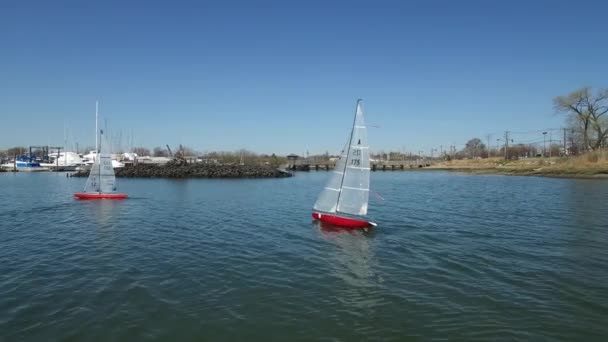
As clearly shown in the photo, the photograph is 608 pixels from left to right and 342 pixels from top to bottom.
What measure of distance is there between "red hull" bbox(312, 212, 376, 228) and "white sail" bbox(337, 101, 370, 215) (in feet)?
2.45

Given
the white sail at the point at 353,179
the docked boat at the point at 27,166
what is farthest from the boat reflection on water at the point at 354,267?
the docked boat at the point at 27,166

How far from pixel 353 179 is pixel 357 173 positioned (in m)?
0.45

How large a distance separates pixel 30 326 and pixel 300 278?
8069mm

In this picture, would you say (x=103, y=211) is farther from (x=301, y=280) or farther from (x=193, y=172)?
(x=193, y=172)

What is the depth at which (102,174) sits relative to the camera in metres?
41.9

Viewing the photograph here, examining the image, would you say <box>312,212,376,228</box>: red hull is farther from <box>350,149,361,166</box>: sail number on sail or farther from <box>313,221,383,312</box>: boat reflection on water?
<box>350,149,361,166</box>: sail number on sail

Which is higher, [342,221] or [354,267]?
[342,221]

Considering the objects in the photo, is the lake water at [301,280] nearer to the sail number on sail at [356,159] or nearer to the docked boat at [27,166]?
the sail number on sail at [356,159]

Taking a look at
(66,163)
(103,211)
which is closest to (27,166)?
(66,163)

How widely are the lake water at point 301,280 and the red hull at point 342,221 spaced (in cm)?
75

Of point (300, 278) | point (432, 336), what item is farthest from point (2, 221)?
point (432, 336)

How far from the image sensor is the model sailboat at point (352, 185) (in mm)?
24781

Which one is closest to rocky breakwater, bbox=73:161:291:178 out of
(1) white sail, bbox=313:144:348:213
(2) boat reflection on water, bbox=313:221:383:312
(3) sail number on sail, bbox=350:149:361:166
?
(1) white sail, bbox=313:144:348:213

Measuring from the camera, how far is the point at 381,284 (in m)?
14.1
